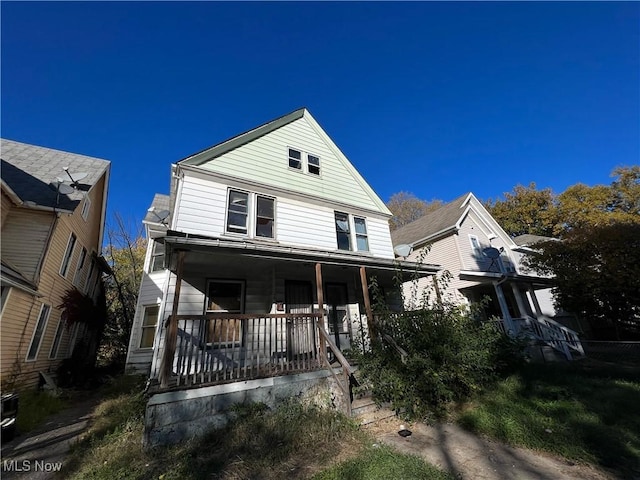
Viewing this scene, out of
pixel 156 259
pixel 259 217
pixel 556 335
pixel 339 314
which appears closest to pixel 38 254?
pixel 156 259

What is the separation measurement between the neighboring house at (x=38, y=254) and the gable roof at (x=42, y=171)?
0.02 m

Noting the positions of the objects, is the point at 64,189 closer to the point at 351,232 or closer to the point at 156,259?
the point at 156,259

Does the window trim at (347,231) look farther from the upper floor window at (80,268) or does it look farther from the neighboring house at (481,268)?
the upper floor window at (80,268)

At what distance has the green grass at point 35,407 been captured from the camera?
20.4 feet

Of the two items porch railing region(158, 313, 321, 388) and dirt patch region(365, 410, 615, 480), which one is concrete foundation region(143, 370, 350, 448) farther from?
dirt patch region(365, 410, 615, 480)

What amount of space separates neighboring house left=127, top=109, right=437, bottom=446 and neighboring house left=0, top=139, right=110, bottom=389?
2802 millimetres

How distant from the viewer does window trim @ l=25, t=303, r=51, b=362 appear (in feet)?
28.9

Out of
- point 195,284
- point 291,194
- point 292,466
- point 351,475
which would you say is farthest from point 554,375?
point 195,284

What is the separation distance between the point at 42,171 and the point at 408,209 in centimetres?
3023

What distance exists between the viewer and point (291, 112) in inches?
445

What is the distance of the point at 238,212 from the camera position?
347 inches

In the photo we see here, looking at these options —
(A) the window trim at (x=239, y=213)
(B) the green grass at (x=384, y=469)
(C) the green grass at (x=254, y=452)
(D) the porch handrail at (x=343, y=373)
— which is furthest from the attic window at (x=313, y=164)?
(B) the green grass at (x=384, y=469)

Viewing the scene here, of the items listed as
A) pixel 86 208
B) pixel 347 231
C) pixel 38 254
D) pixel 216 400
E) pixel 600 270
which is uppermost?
pixel 86 208

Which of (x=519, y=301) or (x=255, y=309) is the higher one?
(x=519, y=301)
